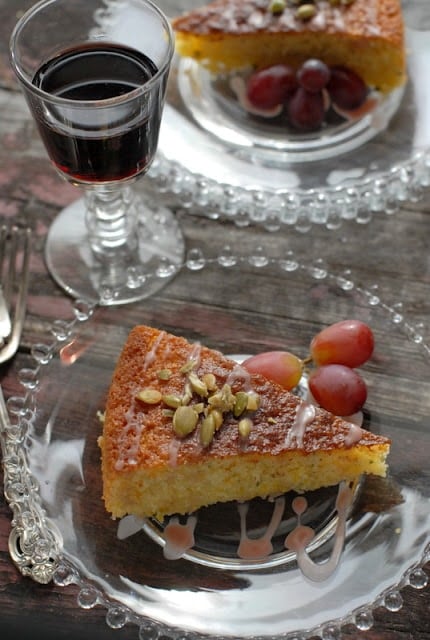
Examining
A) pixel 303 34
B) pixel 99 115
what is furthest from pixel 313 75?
pixel 99 115

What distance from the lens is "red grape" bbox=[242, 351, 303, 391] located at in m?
1.80

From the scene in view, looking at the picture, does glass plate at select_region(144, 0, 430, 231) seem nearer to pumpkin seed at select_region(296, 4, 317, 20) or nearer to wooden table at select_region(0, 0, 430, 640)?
wooden table at select_region(0, 0, 430, 640)

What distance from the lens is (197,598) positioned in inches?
63.0

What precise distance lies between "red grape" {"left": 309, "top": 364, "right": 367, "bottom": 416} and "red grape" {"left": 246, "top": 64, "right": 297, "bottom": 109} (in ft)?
2.76

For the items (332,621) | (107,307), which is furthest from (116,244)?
(332,621)

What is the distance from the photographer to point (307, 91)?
2297 mm

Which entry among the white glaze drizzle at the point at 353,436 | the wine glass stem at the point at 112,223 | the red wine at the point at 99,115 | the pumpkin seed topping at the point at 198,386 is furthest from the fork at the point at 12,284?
the white glaze drizzle at the point at 353,436

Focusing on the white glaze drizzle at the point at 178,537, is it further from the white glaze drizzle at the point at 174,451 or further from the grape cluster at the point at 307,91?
the grape cluster at the point at 307,91

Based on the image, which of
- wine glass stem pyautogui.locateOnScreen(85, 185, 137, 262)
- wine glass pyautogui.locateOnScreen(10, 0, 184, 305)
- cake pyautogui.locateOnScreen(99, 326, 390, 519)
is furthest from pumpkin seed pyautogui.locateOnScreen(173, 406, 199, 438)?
wine glass stem pyautogui.locateOnScreen(85, 185, 137, 262)

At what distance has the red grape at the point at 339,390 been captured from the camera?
1778mm

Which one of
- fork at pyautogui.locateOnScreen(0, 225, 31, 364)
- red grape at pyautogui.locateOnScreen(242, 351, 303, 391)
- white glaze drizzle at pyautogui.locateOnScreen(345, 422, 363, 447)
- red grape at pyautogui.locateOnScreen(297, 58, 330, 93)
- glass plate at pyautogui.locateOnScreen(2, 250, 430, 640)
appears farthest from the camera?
red grape at pyautogui.locateOnScreen(297, 58, 330, 93)

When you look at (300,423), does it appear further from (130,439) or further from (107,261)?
(107,261)

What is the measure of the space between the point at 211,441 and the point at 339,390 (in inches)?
11.0

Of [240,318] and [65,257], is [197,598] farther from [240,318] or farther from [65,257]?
[65,257]
